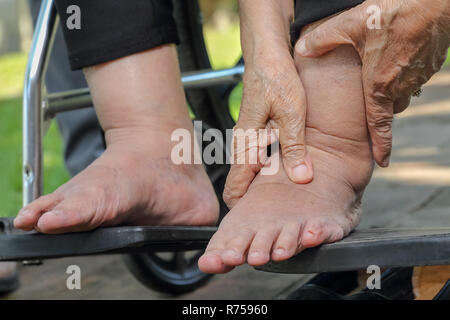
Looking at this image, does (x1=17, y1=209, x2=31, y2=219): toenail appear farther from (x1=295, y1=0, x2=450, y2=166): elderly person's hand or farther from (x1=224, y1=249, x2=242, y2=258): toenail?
(x1=295, y1=0, x2=450, y2=166): elderly person's hand

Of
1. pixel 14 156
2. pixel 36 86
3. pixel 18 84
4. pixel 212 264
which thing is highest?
pixel 36 86

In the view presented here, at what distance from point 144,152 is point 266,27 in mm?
282

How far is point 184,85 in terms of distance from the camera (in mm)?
1409

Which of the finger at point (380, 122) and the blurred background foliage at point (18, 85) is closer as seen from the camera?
the finger at point (380, 122)

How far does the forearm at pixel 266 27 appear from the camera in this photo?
1.03m

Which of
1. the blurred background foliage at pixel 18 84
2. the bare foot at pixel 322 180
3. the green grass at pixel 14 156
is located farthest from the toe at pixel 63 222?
the green grass at pixel 14 156

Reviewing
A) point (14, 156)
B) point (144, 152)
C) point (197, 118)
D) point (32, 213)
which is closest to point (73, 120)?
point (197, 118)

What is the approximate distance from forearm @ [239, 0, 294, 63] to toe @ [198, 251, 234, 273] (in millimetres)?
346

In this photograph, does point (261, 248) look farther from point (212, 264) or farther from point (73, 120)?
point (73, 120)

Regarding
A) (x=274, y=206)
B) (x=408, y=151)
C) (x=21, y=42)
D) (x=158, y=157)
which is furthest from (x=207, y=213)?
(x=21, y=42)

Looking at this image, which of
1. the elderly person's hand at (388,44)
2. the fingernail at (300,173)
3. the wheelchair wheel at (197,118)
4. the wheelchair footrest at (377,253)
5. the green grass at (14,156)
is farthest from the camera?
Result: the green grass at (14,156)

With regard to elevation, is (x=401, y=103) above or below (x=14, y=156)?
above

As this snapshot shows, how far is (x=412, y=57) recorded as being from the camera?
2.95ft

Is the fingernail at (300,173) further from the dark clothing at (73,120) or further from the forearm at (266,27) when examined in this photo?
the dark clothing at (73,120)
